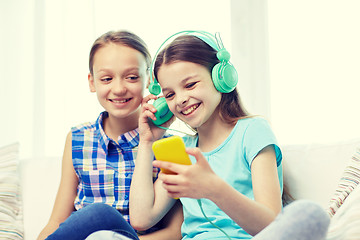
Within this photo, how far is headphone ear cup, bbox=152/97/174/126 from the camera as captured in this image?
146 cm

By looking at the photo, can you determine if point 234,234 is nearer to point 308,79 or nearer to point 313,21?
point 308,79

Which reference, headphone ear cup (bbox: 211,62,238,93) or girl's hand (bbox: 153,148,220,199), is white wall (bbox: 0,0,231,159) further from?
girl's hand (bbox: 153,148,220,199)

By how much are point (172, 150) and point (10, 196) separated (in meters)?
0.99

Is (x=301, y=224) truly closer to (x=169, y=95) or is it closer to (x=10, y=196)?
(x=169, y=95)

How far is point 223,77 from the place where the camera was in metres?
1.27

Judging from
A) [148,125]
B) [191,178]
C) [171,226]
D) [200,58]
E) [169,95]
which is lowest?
[171,226]

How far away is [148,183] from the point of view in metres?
1.44

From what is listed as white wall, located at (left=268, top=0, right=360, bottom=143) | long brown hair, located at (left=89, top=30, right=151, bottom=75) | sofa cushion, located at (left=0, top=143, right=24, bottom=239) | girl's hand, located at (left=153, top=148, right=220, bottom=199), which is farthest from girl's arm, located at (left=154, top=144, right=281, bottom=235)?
white wall, located at (left=268, top=0, right=360, bottom=143)

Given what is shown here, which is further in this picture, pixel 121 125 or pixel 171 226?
pixel 121 125

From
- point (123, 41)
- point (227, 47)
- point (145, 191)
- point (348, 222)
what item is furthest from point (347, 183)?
point (227, 47)

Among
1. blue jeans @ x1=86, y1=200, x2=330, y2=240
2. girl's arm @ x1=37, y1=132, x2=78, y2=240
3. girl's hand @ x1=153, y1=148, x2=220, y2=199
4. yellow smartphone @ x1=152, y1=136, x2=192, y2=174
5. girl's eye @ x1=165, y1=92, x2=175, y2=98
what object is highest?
girl's eye @ x1=165, y1=92, x2=175, y2=98

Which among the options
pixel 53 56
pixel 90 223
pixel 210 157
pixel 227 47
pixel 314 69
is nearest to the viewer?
pixel 90 223

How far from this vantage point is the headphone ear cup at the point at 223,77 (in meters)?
1.28

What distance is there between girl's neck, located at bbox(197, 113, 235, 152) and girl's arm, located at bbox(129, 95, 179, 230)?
190mm
